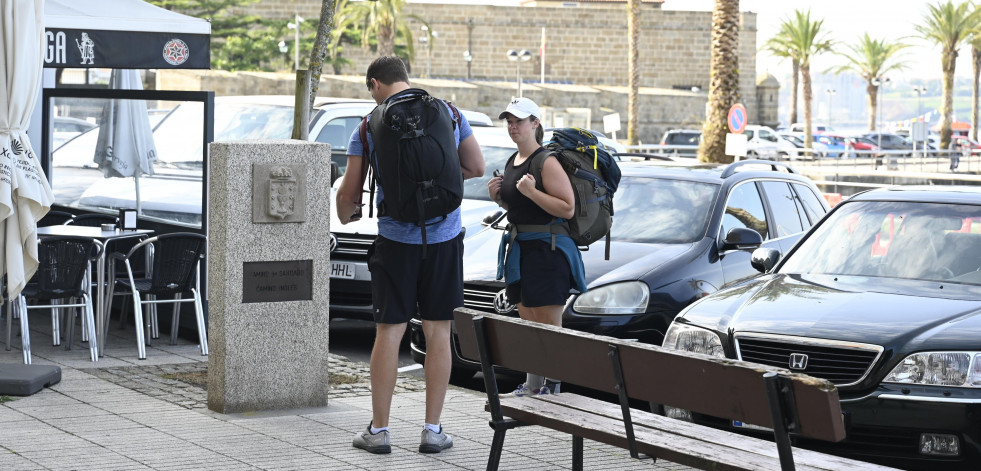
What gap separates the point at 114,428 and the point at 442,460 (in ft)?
5.46

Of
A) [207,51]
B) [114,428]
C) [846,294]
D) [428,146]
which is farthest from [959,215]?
[207,51]

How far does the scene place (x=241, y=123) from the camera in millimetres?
12586

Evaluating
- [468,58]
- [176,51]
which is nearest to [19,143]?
[176,51]

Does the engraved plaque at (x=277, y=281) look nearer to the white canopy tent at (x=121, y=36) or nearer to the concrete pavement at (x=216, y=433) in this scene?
the concrete pavement at (x=216, y=433)

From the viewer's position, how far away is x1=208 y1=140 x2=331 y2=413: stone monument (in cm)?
703

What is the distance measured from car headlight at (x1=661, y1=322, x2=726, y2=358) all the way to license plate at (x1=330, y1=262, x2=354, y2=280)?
3.91 meters

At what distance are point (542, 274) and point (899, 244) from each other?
1.85 metres

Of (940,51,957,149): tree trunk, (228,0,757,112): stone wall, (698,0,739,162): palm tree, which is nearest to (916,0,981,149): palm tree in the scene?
(940,51,957,149): tree trunk

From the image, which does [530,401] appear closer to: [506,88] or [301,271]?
[301,271]

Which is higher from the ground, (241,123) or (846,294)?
(241,123)

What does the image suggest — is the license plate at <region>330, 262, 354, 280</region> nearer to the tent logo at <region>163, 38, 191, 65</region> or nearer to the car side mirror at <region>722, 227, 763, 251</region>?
the tent logo at <region>163, 38, 191, 65</region>

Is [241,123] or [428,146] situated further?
[241,123]

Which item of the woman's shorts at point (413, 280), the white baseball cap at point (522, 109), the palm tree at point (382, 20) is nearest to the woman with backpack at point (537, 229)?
the white baseball cap at point (522, 109)

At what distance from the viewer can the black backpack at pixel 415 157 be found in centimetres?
614
